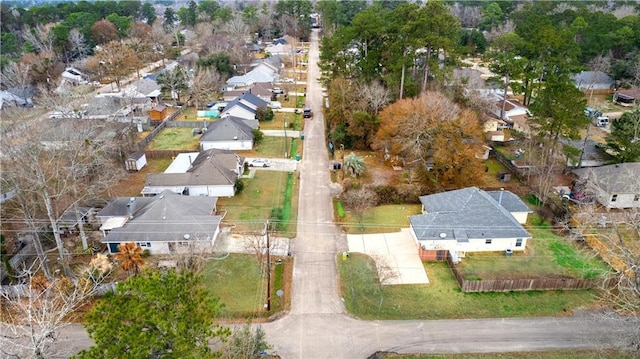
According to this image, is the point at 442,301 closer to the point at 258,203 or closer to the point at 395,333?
the point at 395,333

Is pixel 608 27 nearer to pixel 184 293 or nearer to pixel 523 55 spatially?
pixel 523 55

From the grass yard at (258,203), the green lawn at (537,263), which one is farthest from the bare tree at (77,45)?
the green lawn at (537,263)

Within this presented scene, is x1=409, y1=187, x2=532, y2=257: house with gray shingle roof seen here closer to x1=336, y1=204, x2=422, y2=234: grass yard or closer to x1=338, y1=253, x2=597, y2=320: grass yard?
x1=336, y1=204, x2=422, y2=234: grass yard

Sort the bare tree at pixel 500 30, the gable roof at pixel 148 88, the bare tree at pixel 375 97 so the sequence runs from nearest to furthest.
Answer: the bare tree at pixel 375 97, the gable roof at pixel 148 88, the bare tree at pixel 500 30

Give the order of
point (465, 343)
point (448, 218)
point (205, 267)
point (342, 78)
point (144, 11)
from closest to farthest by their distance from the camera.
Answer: point (465, 343), point (205, 267), point (448, 218), point (342, 78), point (144, 11)

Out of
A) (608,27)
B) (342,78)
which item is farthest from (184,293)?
(608,27)

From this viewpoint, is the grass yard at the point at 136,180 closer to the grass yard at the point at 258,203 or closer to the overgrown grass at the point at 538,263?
the grass yard at the point at 258,203
